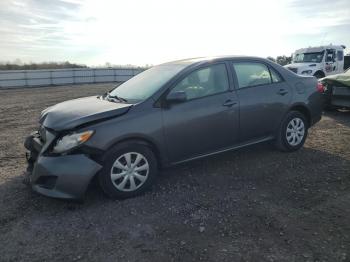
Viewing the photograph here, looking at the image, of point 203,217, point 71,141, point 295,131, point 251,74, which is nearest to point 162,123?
point 71,141

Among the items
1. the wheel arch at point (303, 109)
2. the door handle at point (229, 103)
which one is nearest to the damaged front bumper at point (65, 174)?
the door handle at point (229, 103)

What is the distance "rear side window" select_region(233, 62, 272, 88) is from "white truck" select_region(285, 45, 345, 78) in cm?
1270

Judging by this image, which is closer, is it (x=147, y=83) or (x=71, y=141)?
(x=71, y=141)

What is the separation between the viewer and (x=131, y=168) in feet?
14.2

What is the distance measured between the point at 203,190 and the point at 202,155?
0.57 meters

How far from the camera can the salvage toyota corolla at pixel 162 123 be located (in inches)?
158

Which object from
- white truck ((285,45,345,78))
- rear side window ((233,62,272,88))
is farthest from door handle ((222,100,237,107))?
white truck ((285,45,345,78))

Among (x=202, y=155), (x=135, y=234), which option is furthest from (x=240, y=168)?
(x=135, y=234)

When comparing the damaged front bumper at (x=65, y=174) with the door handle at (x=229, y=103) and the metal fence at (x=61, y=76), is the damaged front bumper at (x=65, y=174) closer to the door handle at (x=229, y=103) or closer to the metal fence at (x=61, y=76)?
the door handle at (x=229, y=103)

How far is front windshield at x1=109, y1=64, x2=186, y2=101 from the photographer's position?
15.6 feet

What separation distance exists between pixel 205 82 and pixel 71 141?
205 cm

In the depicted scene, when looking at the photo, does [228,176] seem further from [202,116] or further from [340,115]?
[340,115]

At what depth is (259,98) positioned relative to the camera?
538 centimetres

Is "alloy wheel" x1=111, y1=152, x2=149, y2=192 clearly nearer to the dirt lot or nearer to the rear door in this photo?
the dirt lot
